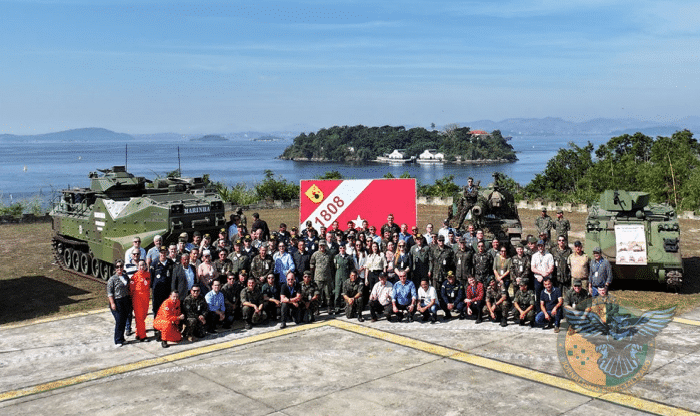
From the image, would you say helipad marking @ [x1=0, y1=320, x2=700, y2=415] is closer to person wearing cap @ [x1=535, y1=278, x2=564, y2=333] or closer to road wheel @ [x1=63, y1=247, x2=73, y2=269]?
person wearing cap @ [x1=535, y1=278, x2=564, y2=333]

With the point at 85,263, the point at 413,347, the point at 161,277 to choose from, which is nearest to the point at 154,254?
the point at 161,277

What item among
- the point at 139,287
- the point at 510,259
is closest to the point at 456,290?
the point at 510,259

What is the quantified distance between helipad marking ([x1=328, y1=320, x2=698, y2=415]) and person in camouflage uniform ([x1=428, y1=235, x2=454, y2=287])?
1.83m

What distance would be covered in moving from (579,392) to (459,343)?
8.84ft

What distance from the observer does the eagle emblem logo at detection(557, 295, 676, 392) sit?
973 cm

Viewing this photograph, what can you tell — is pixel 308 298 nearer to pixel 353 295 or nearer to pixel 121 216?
pixel 353 295

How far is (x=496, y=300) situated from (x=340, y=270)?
303cm

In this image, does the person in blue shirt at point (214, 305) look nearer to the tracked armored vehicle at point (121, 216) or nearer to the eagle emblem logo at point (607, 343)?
the tracked armored vehicle at point (121, 216)

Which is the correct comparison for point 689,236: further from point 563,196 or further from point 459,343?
point 563,196

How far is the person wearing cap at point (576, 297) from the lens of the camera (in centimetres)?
1209

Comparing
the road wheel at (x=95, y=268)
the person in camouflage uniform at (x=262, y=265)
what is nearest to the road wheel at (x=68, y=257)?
the road wheel at (x=95, y=268)

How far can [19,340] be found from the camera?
12.1 meters

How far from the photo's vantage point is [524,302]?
12.4m

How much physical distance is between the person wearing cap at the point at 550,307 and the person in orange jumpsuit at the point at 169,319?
6.29 metres
